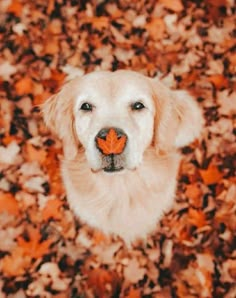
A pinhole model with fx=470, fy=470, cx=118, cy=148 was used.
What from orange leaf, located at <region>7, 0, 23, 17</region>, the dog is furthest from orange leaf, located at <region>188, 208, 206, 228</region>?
orange leaf, located at <region>7, 0, 23, 17</region>

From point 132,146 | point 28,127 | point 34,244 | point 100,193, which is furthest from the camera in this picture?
point 28,127

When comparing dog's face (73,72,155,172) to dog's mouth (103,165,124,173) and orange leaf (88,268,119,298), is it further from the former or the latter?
orange leaf (88,268,119,298)

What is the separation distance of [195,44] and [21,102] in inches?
58.9

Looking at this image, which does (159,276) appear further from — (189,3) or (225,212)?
(189,3)

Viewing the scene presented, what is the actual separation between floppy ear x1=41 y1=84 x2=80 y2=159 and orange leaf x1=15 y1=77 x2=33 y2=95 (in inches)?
31.8

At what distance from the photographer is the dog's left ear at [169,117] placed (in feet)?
9.14

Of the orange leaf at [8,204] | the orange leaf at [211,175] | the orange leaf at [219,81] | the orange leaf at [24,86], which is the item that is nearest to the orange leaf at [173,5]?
the orange leaf at [219,81]

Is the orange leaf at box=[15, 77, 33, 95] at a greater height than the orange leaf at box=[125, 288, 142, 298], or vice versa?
the orange leaf at box=[15, 77, 33, 95]

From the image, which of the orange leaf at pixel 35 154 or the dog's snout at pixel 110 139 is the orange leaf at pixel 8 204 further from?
the dog's snout at pixel 110 139

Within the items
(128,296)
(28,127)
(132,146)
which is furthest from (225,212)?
(28,127)

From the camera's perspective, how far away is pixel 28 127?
3611 mm

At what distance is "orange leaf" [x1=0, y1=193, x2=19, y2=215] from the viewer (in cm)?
337

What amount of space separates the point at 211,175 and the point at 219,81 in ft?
2.61

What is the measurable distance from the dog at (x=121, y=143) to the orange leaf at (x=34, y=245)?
1.02ft
